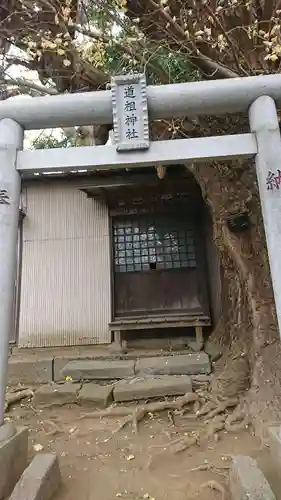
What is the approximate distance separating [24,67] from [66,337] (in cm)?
619

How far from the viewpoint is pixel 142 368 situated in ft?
23.1

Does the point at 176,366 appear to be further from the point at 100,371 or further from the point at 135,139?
the point at 135,139

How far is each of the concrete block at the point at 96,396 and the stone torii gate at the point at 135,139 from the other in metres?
2.79

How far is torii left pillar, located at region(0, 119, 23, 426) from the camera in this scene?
12.5ft

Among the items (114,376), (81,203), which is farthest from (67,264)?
(114,376)

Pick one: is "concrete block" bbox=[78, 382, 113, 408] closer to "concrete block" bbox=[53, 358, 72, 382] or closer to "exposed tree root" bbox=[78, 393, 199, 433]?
"exposed tree root" bbox=[78, 393, 199, 433]

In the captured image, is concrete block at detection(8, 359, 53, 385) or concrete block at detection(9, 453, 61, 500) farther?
concrete block at detection(8, 359, 53, 385)

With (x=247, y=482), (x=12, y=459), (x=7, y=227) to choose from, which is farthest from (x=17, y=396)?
(x=247, y=482)

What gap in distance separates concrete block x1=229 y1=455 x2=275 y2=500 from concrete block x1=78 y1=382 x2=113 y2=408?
3251 mm

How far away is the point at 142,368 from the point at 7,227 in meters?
4.23

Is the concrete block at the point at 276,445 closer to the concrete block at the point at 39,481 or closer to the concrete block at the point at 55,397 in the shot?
the concrete block at the point at 39,481

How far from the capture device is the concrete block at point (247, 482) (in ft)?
8.89

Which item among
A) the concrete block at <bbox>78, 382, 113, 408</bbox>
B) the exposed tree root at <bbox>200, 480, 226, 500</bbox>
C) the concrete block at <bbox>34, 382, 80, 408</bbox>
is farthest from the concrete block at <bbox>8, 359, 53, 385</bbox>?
the exposed tree root at <bbox>200, 480, 226, 500</bbox>

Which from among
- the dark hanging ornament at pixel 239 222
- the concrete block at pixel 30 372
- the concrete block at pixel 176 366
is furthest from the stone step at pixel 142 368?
the dark hanging ornament at pixel 239 222
